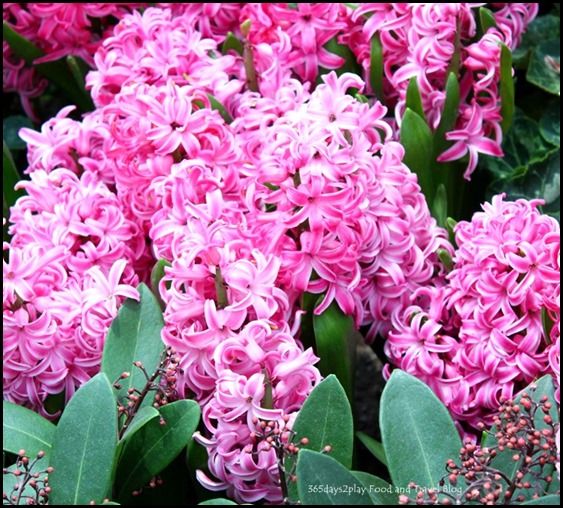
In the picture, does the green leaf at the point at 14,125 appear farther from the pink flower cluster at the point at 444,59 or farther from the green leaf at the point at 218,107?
the pink flower cluster at the point at 444,59

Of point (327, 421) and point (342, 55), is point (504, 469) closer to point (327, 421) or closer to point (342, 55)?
point (327, 421)

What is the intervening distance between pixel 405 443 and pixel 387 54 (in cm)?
75

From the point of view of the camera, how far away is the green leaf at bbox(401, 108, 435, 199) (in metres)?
1.35

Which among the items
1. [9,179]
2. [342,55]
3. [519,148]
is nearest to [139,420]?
[9,179]

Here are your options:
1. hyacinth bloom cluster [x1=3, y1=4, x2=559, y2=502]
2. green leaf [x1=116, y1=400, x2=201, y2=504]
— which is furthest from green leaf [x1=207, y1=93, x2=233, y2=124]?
green leaf [x1=116, y1=400, x2=201, y2=504]

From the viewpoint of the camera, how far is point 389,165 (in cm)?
122

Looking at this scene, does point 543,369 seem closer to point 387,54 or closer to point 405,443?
point 405,443

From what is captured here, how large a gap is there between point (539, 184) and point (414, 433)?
2.76ft

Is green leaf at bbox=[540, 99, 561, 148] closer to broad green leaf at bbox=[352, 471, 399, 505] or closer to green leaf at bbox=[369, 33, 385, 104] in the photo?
green leaf at bbox=[369, 33, 385, 104]

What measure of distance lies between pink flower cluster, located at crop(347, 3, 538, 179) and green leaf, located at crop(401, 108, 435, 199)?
0.06 metres

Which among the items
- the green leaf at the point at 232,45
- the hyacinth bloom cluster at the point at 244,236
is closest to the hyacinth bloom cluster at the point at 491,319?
the hyacinth bloom cluster at the point at 244,236

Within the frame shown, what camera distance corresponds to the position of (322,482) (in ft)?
2.73

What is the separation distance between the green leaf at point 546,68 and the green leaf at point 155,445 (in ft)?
3.68

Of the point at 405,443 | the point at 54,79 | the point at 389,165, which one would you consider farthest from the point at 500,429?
the point at 54,79
